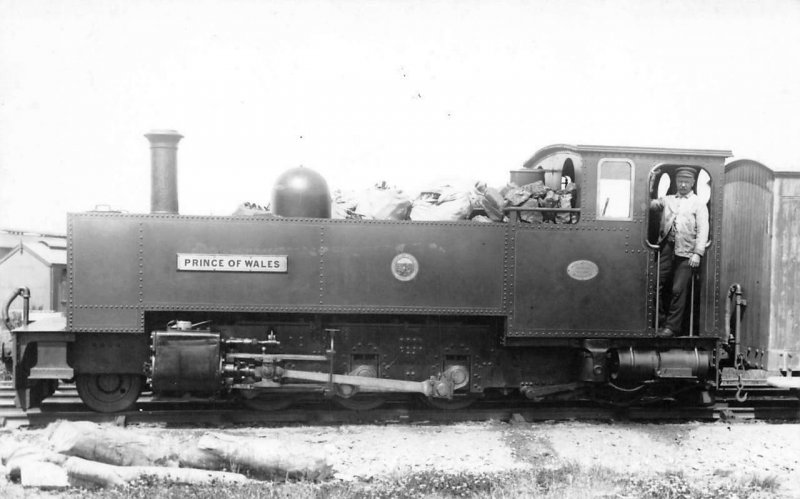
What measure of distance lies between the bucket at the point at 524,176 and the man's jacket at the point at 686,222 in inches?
56.7

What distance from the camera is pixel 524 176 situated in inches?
315

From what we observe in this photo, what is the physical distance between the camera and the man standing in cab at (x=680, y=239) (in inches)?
287

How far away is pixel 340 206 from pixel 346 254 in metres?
0.82

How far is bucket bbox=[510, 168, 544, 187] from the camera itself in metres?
7.99

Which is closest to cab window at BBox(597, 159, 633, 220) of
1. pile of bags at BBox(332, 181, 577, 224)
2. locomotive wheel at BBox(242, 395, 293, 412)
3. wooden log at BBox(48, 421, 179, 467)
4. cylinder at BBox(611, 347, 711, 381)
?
pile of bags at BBox(332, 181, 577, 224)

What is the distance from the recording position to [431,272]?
7316mm

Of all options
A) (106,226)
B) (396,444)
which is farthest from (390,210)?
(106,226)

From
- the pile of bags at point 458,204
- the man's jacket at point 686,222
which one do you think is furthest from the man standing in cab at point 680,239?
the pile of bags at point 458,204

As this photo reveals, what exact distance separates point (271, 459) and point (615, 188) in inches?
177

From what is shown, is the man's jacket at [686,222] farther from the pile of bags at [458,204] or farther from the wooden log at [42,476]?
the wooden log at [42,476]

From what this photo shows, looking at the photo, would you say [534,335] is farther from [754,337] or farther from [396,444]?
[754,337]

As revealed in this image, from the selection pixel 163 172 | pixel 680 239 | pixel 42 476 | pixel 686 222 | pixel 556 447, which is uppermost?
pixel 163 172

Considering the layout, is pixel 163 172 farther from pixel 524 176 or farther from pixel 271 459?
pixel 524 176

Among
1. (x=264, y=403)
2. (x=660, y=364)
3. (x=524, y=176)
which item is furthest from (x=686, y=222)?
(x=264, y=403)
